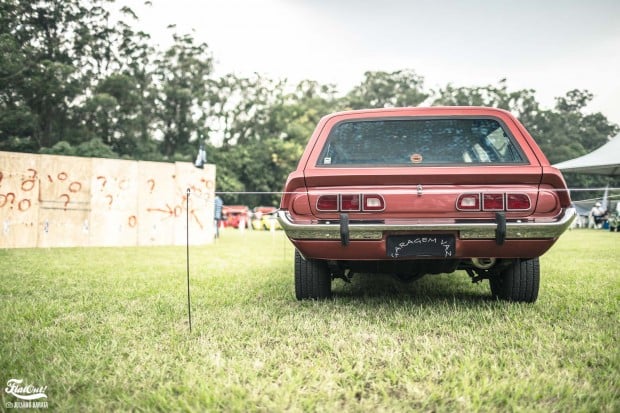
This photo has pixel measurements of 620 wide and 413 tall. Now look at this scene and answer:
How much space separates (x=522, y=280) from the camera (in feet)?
11.7

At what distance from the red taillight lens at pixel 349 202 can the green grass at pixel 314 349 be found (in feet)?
2.55

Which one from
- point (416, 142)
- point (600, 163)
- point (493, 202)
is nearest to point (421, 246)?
point (493, 202)

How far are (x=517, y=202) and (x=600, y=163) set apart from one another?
590 inches

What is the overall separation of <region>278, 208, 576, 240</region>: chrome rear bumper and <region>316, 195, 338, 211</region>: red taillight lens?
0.11 m

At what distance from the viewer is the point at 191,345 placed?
2.60 metres

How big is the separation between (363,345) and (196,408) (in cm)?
106

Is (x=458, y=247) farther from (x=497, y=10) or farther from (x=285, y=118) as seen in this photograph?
(x=285, y=118)

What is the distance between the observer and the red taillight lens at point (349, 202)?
10.2 feet

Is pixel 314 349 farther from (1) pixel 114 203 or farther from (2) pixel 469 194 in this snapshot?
(1) pixel 114 203

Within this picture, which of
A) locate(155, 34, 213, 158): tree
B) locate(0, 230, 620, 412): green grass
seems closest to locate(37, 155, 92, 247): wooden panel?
locate(0, 230, 620, 412): green grass

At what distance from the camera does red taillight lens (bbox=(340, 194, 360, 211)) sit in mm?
3098

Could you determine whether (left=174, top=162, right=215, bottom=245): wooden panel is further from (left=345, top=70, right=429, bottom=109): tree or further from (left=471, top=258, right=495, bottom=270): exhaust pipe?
(left=345, top=70, right=429, bottom=109): tree

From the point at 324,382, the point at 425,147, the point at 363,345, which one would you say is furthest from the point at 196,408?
the point at 425,147

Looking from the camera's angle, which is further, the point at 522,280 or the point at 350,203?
the point at 522,280
